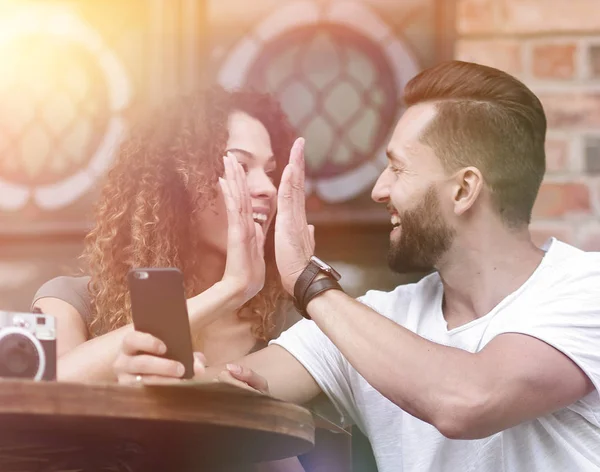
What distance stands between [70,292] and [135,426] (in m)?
0.80

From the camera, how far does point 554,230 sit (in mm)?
1809

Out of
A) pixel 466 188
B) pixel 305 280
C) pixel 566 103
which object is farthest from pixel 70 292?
pixel 566 103

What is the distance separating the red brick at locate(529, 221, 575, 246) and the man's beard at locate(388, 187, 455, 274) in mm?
249

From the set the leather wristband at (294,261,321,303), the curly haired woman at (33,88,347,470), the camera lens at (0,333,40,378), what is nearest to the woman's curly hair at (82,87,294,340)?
the curly haired woman at (33,88,347,470)

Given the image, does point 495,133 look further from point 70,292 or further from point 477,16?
point 70,292

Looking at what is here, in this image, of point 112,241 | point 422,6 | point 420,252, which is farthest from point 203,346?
point 422,6

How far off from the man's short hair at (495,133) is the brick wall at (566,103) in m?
0.16

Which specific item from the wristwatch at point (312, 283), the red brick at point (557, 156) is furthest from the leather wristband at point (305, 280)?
the red brick at point (557, 156)

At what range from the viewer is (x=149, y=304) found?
1162 mm

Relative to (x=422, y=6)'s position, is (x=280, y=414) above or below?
below

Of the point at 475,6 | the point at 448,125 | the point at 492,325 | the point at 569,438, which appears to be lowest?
the point at 569,438

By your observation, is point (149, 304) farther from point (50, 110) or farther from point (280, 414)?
point (50, 110)

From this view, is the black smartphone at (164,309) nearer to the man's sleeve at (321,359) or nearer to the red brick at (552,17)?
the man's sleeve at (321,359)

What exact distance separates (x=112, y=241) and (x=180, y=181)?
18 cm
